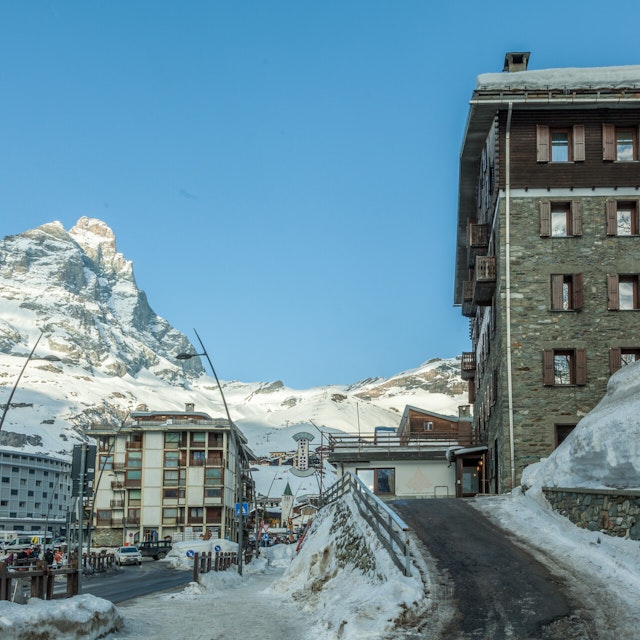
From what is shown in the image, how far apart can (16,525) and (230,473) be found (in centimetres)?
8809

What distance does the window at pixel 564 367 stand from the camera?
3716 centimetres

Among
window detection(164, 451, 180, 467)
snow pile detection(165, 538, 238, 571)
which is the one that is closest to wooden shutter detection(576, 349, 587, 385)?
snow pile detection(165, 538, 238, 571)

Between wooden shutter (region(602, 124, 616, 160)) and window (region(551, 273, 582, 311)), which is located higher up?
wooden shutter (region(602, 124, 616, 160))

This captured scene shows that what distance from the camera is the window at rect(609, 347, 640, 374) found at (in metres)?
37.1

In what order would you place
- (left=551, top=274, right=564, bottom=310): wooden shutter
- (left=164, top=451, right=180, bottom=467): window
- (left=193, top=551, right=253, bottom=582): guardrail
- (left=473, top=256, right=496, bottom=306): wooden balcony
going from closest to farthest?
(left=193, top=551, right=253, bottom=582): guardrail → (left=551, top=274, right=564, bottom=310): wooden shutter → (left=473, top=256, right=496, bottom=306): wooden balcony → (left=164, top=451, right=180, bottom=467): window

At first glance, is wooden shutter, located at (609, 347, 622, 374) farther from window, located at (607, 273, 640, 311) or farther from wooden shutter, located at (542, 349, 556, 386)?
wooden shutter, located at (542, 349, 556, 386)

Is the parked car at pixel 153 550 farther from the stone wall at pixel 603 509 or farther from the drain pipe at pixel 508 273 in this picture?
the stone wall at pixel 603 509

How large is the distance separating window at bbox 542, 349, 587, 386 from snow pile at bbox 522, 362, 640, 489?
825 cm

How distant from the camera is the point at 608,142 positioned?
126 feet

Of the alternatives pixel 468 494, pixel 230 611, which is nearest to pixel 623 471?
pixel 230 611

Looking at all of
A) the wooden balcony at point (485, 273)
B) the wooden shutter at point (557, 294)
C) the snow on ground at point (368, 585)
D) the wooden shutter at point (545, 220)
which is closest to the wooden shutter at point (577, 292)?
the wooden shutter at point (557, 294)

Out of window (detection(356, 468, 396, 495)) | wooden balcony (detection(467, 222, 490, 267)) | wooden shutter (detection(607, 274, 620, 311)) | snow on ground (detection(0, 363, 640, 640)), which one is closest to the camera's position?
snow on ground (detection(0, 363, 640, 640))

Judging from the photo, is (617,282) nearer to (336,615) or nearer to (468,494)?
(468,494)

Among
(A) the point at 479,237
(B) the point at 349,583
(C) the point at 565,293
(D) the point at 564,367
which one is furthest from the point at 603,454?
(A) the point at 479,237
